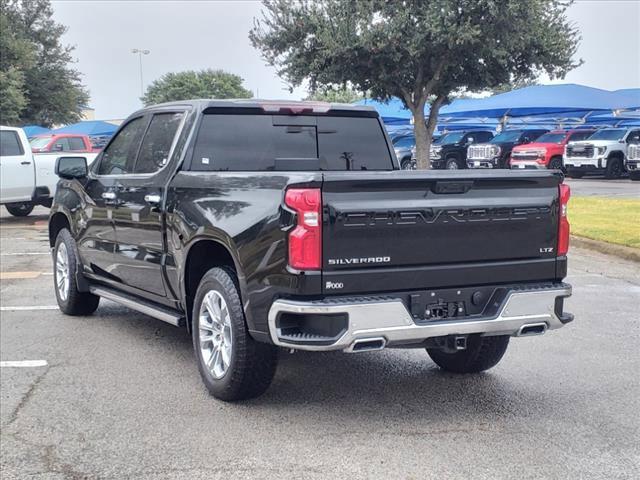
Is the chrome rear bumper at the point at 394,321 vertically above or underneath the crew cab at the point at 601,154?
above

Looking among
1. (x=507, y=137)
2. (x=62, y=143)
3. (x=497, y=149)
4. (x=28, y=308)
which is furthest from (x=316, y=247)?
(x=507, y=137)

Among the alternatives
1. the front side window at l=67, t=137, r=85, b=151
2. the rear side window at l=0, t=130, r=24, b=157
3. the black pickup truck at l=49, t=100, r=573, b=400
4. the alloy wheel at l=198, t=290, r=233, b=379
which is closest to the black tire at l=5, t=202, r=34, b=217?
the rear side window at l=0, t=130, r=24, b=157

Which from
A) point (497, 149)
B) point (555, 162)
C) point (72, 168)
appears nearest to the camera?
point (72, 168)

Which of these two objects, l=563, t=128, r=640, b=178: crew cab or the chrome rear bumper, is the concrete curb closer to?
the chrome rear bumper

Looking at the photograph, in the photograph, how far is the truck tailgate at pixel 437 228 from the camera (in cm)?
419

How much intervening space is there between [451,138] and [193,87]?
1883 inches

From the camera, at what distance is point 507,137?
1308 inches

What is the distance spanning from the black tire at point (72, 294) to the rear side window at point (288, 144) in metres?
2.24

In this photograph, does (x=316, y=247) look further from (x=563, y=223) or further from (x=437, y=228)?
(x=563, y=223)

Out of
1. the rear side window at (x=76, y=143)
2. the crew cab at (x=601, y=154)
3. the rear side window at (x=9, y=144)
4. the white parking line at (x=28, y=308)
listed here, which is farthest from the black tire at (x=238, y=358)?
the crew cab at (x=601, y=154)

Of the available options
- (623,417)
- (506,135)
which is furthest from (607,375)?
(506,135)

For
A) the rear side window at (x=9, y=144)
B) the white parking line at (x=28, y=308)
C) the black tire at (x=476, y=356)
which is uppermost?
the rear side window at (x=9, y=144)

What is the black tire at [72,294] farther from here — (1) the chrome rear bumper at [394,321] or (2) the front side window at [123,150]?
(1) the chrome rear bumper at [394,321]

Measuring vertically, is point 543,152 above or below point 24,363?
above
